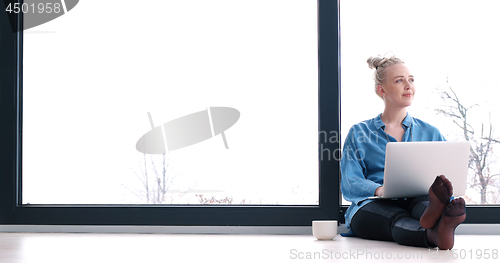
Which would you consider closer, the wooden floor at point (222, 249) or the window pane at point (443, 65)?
the wooden floor at point (222, 249)

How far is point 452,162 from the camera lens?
6.15 feet

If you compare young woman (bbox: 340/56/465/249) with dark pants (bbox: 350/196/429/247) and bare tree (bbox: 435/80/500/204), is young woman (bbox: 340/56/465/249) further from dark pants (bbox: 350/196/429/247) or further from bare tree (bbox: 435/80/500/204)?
bare tree (bbox: 435/80/500/204)

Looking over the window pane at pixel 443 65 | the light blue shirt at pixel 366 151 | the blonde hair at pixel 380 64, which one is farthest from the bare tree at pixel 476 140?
the blonde hair at pixel 380 64

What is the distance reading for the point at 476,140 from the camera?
93.2 inches

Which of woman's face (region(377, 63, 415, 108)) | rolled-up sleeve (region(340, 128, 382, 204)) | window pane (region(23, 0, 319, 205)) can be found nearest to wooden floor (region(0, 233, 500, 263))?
rolled-up sleeve (region(340, 128, 382, 204))

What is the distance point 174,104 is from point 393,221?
1.24 metres

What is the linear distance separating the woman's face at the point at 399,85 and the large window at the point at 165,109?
0.92 ft

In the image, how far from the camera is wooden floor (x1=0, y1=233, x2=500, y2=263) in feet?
5.06

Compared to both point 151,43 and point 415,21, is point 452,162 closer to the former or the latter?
point 415,21

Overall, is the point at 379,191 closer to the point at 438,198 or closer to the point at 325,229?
the point at 325,229

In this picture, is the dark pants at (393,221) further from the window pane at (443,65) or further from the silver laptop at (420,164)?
the window pane at (443,65)

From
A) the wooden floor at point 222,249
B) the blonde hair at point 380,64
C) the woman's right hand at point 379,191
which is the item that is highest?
the blonde hair at point 380,64

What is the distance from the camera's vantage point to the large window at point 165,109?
2.44 m

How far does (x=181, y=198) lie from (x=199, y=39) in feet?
2.74
